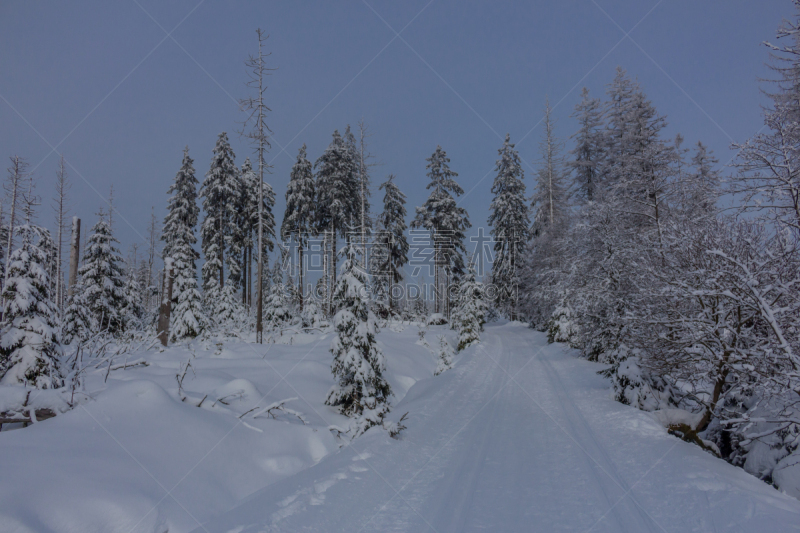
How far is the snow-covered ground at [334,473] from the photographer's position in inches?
147

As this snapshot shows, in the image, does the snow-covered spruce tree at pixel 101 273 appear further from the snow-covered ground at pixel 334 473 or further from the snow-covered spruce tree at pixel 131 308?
the snow-covered ground at pixel 334 473

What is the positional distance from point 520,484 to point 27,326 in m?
7.94

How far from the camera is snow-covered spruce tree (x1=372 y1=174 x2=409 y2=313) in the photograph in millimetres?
30344

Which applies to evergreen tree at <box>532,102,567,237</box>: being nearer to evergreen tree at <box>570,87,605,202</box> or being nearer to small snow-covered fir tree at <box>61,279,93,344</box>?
evergreen tree at <box>570,87,605,202</box>

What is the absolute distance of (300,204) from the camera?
88.4ft

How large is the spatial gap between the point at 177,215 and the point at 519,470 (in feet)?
96.2

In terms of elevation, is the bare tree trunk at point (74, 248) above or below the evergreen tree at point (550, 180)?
below

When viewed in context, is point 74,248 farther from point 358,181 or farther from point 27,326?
point 358,181

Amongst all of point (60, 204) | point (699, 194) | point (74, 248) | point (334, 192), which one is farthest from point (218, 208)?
point (699, 194)

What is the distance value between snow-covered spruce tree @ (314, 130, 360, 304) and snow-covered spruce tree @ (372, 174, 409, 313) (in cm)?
313

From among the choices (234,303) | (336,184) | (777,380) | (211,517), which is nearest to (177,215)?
(234,303)

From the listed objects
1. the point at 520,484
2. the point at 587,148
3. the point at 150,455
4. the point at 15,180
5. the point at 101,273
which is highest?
the point at 587,148

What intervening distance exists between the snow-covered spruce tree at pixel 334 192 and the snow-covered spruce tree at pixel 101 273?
13.1m

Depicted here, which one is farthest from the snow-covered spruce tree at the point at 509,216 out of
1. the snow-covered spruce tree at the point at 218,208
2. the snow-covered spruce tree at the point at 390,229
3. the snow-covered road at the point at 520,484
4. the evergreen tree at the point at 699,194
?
Answer: the snow-covered road at the point at 520,484
